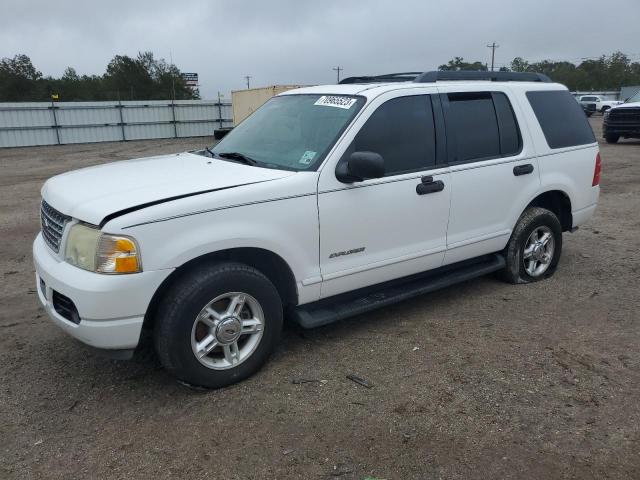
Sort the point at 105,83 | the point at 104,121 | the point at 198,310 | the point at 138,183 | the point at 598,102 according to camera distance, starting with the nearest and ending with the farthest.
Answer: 1. the point at 198,310
2. the point at 138,183
3. the point at 104,121
4. the point at 598,102
5. the point at 105,83

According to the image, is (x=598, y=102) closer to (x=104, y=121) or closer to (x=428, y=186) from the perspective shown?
(x=104, y=121)

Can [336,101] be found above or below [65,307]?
above

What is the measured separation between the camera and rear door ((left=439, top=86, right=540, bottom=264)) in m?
4.48

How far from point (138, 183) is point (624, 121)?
18868mm

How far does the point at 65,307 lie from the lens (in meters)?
3.26

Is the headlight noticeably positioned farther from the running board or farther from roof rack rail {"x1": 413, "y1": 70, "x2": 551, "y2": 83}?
roof rack rail {"x1": 413, "y1": 70, "x2": 551, "y2": 83}

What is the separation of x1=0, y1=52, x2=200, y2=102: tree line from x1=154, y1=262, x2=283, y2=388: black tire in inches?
1929

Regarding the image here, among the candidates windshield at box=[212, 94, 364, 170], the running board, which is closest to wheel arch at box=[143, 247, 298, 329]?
the running board

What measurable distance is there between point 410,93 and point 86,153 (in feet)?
65.6

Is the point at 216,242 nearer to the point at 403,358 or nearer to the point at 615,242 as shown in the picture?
the point at 403,358

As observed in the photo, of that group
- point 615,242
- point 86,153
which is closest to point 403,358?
point 615,242

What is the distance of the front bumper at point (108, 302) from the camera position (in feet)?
9.91

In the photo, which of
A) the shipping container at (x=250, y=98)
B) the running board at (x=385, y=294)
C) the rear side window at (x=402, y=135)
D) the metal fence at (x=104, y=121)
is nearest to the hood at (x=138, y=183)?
the rear side window at (x=402, y=135)

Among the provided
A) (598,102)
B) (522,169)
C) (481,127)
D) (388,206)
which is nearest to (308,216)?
(388,206)
